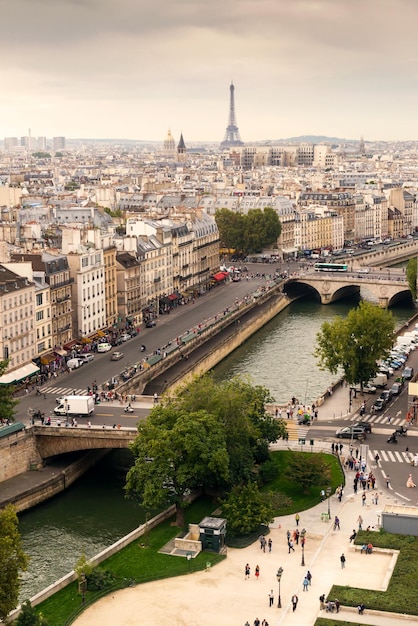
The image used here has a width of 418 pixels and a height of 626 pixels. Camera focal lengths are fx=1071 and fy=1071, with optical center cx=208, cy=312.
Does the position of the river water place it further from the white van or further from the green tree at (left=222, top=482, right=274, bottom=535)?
the white van

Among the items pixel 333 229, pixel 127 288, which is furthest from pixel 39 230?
pixel 333 229

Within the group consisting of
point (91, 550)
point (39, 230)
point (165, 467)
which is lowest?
point (91, 550)

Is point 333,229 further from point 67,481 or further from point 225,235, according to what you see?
point 67,481

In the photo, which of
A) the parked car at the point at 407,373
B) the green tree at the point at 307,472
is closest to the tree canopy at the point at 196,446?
the green tree at the point at 307,472

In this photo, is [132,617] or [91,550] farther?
[91,550]

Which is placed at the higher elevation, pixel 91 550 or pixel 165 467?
pixel 165 467

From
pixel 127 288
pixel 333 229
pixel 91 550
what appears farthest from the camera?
pixel 333 229

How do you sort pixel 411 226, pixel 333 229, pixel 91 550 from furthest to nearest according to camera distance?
pixel 411 226, pixel 333 229, pixel 91 550

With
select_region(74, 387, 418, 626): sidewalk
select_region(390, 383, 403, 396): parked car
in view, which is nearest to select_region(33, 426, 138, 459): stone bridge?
select_region(74, 387, 418, 626): sidewalk

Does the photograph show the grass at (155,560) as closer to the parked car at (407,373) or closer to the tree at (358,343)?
the tree at (358,343)
